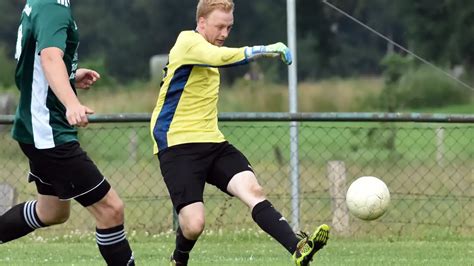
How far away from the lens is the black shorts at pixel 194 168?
737cm

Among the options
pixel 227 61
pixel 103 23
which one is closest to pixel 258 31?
pixel 103 23

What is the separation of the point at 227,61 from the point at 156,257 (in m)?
2.63

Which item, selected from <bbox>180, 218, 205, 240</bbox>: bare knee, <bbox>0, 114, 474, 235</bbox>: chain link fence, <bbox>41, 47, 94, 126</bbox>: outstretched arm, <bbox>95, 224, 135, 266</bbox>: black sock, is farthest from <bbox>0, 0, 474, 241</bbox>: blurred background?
<bbox>41, 47, 94, 126</bbox>: outstretched arm

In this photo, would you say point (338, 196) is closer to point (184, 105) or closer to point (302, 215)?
point (302, 215)

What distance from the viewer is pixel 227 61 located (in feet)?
22.7

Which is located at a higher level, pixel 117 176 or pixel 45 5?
pixel 45 5

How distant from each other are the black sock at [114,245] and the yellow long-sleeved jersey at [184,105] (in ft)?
2.84

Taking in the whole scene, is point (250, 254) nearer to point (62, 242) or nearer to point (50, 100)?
point (62, 242)

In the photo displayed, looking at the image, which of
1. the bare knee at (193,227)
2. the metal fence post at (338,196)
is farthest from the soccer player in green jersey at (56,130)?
the metal fence post at (338,196)

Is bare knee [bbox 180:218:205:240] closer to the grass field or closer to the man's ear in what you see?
the man's ear

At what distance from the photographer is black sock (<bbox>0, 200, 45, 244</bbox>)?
7199 mm

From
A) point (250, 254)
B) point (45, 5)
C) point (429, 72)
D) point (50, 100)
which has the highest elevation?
point (45, 5)

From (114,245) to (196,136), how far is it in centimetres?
99

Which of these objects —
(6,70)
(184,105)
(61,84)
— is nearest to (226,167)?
(184,105)
